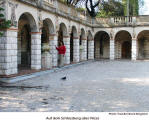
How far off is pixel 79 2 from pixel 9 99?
89.4 feet

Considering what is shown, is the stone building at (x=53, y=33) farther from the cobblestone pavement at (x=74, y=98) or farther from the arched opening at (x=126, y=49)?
the cobblestone pavement at (x=74, y=98)

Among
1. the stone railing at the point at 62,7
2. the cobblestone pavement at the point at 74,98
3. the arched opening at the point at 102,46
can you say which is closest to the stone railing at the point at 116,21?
the arched opening at the point at 102,46

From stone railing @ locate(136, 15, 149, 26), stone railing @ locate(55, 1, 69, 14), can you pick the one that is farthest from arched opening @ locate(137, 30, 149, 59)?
stone railing @ locate(55, 1, 69, 14)

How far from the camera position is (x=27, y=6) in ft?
44.3

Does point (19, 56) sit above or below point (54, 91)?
above

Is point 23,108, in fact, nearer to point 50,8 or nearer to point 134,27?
point 50,8

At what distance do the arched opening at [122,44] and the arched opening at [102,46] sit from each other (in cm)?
137

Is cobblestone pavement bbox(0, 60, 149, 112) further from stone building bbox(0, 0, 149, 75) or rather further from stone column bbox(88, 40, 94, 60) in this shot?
stone column bbox(88, 40, 94, 60)

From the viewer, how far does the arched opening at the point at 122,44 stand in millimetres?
32031

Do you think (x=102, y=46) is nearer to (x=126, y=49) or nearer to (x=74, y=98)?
(x=126, y=49)

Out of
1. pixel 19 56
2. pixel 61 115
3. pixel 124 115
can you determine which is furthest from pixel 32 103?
pixel 19 56

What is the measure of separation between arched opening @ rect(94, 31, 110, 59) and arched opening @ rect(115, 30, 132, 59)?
1.37 m

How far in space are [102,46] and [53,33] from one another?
663 inches

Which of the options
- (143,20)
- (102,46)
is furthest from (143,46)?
(102,46)
